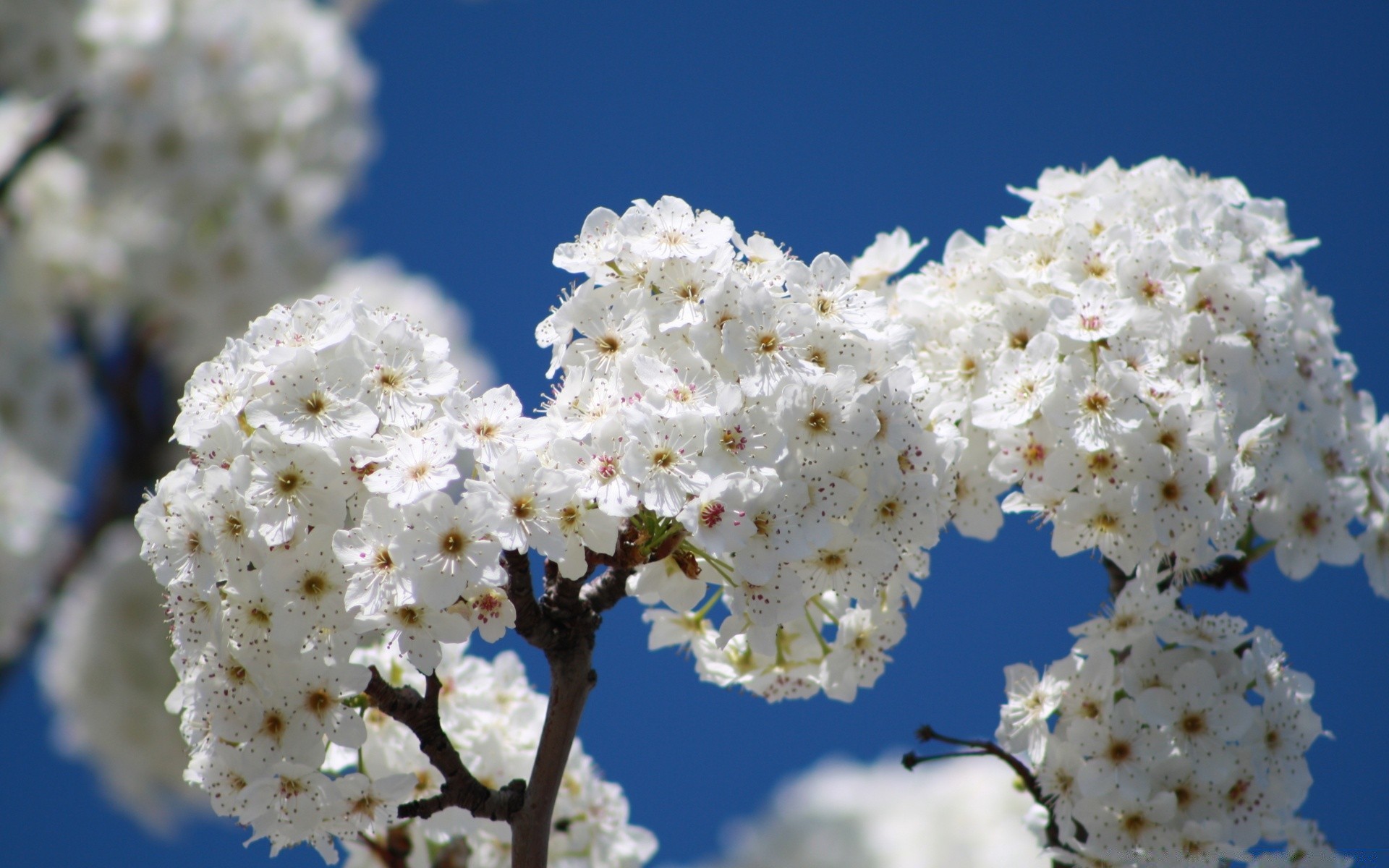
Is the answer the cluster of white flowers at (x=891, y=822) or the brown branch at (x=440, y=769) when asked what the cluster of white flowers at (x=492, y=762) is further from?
the cluster of white flowers at (x=891, y=822)

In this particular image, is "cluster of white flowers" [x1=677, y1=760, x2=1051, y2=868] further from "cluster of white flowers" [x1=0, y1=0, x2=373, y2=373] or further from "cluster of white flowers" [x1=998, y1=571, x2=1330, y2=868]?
"cluster of white flowers" [x1=0, y1=0, x2=373, y2=373]

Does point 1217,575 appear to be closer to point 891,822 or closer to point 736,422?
point 736,422

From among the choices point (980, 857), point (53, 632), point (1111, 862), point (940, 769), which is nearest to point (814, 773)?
point (940, 769)

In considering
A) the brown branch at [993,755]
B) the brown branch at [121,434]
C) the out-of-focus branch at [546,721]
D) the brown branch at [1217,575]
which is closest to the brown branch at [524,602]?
the out-of-focus branch at [546,721]

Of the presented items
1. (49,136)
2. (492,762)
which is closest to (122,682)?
(49,136)

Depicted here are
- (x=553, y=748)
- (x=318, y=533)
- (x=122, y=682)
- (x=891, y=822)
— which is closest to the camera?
(x=318, y=533)

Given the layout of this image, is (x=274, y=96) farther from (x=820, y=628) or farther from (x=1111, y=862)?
(x=1111, y=862)

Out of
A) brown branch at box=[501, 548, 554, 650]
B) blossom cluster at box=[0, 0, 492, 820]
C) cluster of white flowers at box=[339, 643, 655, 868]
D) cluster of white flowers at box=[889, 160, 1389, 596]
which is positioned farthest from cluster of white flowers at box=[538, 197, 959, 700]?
blossom cluster at box=[0, 0, 492, 820]
